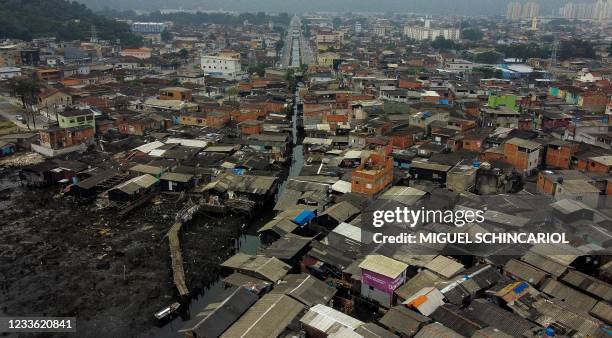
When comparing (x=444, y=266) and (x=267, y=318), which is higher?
(x=444, y=266)

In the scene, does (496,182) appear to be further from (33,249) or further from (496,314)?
(33,249)

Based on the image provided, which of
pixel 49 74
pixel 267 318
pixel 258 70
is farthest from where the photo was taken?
pixel 258 70

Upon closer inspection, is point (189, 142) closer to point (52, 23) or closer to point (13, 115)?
point (13, 115)

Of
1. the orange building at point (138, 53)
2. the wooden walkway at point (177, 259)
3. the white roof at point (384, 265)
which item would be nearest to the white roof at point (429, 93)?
the wooden walkway at point (177, 259)

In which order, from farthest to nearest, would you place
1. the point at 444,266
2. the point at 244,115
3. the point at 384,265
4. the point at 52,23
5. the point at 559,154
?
the point at 52,23 → the point at 244,115 → the point at 559,154 → the point at 444,266 → the point at 384,265

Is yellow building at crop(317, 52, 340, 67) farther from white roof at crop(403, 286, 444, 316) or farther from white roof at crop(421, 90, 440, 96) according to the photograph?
white roof at crop(403, 286, 444, 316)

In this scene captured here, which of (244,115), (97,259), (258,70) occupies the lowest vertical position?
(97,259)

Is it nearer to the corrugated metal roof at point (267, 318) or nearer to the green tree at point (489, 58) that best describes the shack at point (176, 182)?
the corrugated metal roof at point (267, 318)

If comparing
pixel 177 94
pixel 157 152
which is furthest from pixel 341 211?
pixel 177 94
